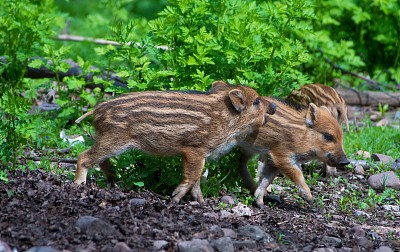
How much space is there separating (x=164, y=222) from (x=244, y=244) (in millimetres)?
618

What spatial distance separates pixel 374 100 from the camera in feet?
40.2

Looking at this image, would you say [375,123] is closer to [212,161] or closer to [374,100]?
[374,100]

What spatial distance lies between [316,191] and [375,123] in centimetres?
356

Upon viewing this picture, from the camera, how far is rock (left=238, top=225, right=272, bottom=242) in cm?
612

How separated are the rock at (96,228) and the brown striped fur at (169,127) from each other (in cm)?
122

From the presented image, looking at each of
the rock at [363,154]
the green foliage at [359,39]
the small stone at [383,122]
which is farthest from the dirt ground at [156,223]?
the green foliage at [359,39]

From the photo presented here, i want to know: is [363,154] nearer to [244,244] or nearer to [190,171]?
[190,171]

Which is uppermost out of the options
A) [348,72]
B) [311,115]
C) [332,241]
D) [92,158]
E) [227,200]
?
[311,115]

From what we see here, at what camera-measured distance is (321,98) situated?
8852 millimetres

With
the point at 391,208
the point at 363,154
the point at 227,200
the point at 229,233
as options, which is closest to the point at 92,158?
the point at 227,200

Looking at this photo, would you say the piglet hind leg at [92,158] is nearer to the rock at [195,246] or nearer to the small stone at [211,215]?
the small stone at [211,215]

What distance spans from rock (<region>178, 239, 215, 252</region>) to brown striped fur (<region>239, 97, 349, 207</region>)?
1810 mm

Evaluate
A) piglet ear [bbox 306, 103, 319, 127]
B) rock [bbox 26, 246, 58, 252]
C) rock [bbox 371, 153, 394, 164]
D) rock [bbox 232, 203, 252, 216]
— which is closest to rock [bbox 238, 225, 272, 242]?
rock [bbox 232, 203, 252, 216]

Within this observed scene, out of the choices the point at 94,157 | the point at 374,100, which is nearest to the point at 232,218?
the point at 94,157
